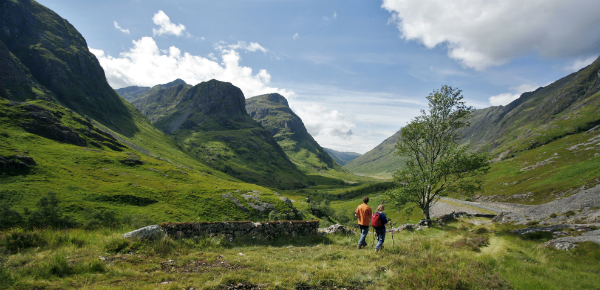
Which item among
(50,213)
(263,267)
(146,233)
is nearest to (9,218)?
(50,213)

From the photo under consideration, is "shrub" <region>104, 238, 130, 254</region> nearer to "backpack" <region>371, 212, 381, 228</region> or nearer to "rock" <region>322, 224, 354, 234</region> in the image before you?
"backpack" <region>371, 212, 381, 228</region>

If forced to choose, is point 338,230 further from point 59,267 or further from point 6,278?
point 6,278

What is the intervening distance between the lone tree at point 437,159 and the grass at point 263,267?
18.2m

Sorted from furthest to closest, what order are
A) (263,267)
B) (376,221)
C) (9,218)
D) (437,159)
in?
(9,218), (437,159), (376,221), (263,267)

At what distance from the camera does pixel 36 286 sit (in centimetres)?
752

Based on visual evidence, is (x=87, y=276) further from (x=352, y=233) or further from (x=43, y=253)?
(x=352, y=233)

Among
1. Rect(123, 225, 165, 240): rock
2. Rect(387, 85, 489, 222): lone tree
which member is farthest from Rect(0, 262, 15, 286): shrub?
Rect(387, 85, 489, 222): lone tree

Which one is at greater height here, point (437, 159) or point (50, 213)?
point (437, 159)

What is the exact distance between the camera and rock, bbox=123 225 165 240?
13020 mm

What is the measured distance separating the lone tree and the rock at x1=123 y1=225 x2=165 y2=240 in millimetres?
30614

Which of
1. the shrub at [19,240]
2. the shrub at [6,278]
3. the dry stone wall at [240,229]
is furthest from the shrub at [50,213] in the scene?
the shrub at [6,278]

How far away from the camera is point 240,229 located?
1791 centimetres

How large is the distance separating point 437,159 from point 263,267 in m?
33.9

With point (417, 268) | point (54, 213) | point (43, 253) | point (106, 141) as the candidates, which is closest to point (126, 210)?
point (54, 213)
